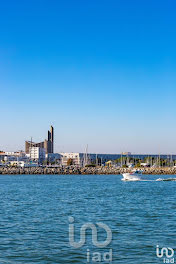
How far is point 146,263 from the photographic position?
12.3m

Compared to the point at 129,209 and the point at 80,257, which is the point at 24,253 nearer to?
the point at 80,257

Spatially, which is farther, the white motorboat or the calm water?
the white motorboat

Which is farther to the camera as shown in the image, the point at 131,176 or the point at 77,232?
the point at 131,176

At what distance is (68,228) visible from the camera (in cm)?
1791

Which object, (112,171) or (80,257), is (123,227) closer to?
(80,257)

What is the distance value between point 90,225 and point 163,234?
3.81 metres

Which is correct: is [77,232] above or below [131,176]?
below

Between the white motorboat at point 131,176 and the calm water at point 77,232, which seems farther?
the white motorboat at point 131,176

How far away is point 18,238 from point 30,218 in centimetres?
522

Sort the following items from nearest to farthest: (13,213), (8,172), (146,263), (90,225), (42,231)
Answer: (146,263), (42,231), (90,225), (13,213), (8,172)

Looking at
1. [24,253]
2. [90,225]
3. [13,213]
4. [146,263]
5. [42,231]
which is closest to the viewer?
[146,263]

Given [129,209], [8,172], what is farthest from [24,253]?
[8,172]

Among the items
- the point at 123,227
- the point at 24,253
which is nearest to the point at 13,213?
the point at 123,227

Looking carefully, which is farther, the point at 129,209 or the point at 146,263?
the point at 129,209
